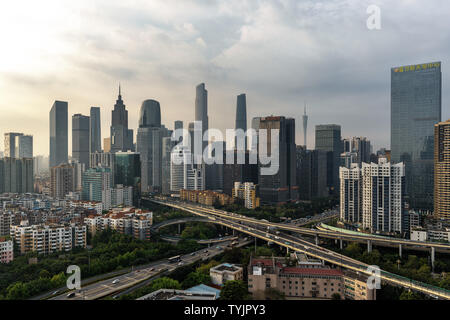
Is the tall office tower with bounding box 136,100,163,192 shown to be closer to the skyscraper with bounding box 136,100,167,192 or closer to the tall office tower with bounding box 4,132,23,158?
the skyscraper with bounding box 136,100,167,192

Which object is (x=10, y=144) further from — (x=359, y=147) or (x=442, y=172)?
(x=359, y=147)

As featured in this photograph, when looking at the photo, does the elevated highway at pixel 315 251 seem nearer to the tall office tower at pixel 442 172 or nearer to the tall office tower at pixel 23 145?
the tall office tower at pixel 442 172

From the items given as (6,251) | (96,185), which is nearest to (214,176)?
(96,185)

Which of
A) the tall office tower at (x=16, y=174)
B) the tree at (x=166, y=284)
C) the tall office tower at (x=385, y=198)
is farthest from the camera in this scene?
the tall office tower at (x=16, y=174)

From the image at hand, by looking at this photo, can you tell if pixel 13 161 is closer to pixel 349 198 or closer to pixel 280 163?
pixel 280 163

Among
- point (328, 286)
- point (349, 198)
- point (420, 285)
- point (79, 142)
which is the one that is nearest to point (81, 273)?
point (328, 286)

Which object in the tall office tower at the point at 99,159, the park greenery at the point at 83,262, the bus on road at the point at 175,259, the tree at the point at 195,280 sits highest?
the tall office tower at the point at 99,159

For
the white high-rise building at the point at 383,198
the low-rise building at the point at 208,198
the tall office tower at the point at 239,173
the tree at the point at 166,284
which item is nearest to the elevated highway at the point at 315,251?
the low-rise building at the point at 208,198

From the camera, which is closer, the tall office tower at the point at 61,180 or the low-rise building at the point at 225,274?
the low-rise building at the point at 225,274

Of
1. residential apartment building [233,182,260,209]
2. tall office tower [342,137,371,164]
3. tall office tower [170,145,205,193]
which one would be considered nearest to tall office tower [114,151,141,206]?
tall office tower [170,145,205,193]
